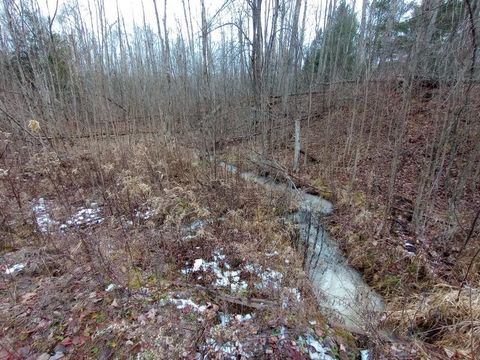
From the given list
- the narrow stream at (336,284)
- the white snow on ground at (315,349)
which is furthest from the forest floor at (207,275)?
the narrow stream at (336,284)

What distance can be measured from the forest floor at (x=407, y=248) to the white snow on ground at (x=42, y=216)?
11.7ft

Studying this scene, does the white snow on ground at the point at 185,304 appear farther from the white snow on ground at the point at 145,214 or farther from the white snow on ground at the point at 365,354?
the white snow on ground at the point at 145,214

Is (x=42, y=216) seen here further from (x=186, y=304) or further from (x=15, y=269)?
(x=186, y=304)

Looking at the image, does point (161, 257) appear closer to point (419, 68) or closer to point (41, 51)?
point (419, 68)

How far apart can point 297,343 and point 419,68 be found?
4.59 meters

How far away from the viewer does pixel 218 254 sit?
335cm

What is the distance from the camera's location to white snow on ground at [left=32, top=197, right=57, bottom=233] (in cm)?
364

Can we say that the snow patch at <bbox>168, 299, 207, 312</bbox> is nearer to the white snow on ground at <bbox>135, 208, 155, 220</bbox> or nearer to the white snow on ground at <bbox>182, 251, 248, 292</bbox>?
the white snow on ground at <bbox>182, 251, 248, 292</bbox>

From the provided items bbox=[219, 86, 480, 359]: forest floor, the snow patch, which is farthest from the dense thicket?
the snow patch

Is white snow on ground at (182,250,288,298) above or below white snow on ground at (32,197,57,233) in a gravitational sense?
below

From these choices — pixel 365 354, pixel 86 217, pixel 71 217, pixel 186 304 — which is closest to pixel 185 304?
pixel 186 304

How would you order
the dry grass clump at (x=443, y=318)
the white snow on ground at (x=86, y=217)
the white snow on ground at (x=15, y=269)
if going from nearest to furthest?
the dry grass clump at (x=443, y=318) → the white snow on ground at (x=15, y=269) → the white snow on ground at (x=86, y=217)

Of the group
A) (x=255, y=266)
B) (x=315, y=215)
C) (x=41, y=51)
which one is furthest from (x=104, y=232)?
(x=41, y=51)

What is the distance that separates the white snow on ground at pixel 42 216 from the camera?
3.64m
